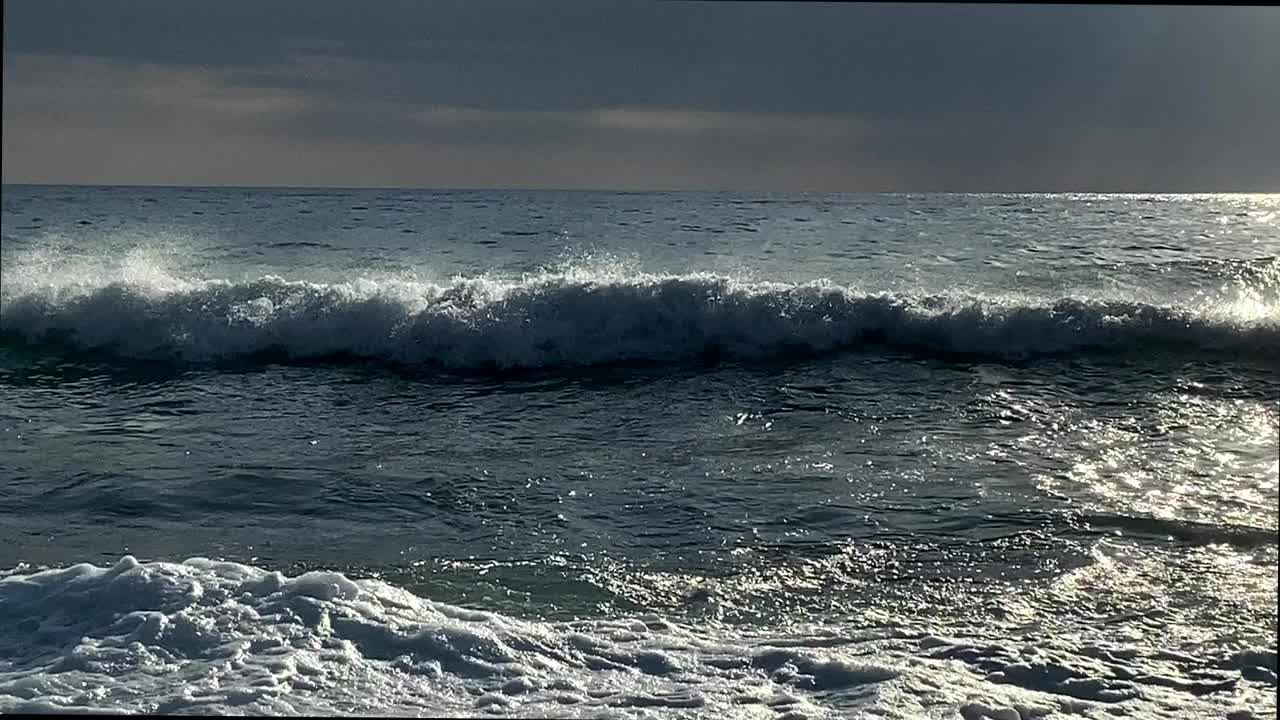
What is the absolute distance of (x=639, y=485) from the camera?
5.62 m

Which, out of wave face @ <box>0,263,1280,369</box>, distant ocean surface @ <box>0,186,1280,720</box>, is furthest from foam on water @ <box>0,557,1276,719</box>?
wave face @ <box>0,263,1280,369</box>

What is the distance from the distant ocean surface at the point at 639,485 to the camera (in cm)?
323

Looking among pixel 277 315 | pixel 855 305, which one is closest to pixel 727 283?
pixel 855 305

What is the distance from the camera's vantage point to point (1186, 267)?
1188 centimetres

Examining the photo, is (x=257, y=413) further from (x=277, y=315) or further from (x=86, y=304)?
(x=86, y=304)

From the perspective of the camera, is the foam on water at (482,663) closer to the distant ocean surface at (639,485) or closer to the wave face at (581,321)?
the distant ocean surface at (639,485)

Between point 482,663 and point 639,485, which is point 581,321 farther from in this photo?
point 482,663

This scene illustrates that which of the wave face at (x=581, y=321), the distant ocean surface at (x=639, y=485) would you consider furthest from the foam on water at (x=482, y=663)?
the wave face at (x=581, y=321)

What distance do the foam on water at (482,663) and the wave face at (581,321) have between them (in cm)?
526

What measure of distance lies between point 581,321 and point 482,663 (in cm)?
642

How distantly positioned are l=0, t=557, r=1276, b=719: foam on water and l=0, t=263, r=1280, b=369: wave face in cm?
526

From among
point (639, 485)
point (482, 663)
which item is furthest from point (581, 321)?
point (482, 663)

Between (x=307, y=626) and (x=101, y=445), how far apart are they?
12.1ft

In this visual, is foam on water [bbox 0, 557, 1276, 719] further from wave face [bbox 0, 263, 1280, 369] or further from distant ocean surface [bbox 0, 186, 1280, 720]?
wave face [bbox 0, 263, 1280, 369]
